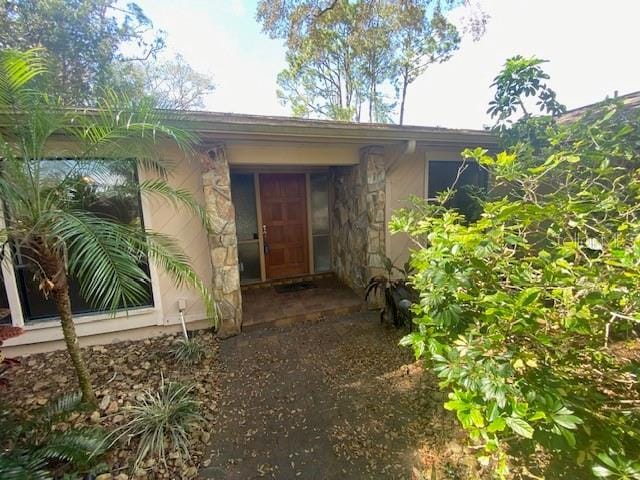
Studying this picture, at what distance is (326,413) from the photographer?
2.46m

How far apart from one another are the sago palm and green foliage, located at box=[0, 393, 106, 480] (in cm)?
32

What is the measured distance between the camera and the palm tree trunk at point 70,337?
2216mm

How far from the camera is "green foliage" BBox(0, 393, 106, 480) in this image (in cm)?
162

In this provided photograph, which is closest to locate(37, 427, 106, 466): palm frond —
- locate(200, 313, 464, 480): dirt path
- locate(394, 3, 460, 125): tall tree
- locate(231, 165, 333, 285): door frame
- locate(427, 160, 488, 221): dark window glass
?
locate(200, 313, 464, 480): dirt path

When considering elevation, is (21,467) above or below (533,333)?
below

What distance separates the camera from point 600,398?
1.52m

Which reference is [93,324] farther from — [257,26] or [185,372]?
[257,26]

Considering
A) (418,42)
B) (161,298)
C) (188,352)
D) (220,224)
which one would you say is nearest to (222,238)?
(220,224)

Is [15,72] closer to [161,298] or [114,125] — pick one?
[114,125]

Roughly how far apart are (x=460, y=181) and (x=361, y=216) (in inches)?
83.8

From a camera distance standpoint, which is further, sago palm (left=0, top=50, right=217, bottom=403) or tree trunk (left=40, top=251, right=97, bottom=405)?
tree trunk (left=40, top=251, right=97, bottom=405)

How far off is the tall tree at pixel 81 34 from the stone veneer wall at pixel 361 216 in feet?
24.4

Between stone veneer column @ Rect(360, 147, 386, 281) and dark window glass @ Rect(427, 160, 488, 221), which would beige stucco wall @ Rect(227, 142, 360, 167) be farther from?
dark window glass @ Rect(427, 160, 488, 221)

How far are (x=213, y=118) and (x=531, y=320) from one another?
321 centimetres
